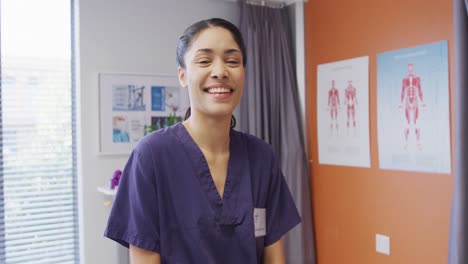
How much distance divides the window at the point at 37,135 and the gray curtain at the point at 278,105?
1.16 meters

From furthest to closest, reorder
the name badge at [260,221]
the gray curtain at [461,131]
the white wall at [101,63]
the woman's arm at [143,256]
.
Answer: the white wall at [101,63], the gray curtain at [461,131], the name badge at [260,221], the woman's arm at [143,256]

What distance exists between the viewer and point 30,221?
2596 mm

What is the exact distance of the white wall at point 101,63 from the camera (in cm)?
265

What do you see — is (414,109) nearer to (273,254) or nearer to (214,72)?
(273,254)

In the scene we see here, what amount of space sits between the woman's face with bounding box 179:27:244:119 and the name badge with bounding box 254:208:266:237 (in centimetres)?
30

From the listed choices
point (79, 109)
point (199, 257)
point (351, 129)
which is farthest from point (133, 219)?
point (351, 129)

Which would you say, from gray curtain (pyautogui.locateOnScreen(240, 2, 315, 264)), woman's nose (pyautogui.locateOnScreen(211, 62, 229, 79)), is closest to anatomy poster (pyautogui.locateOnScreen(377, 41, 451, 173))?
gray curtain (pyautogui.locateOnScreen(240, 2, 315, 264))

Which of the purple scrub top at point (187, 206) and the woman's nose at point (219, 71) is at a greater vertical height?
the woman's nose at point (219, 71)

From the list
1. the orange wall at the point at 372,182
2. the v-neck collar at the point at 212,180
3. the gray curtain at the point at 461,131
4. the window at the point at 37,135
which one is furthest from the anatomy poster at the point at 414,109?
the window at the point at 37,135

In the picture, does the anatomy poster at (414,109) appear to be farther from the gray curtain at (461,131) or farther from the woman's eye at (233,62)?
the woman's eye at (233,62)

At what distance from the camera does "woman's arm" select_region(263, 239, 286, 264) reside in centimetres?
128

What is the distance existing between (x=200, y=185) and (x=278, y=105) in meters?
2.02

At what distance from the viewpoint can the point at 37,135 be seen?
2617 millimetres

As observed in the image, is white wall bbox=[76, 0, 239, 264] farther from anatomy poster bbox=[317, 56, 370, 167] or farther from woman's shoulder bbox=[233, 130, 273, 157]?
woman's shoulder bbox=[233, 130, 273, 157]
